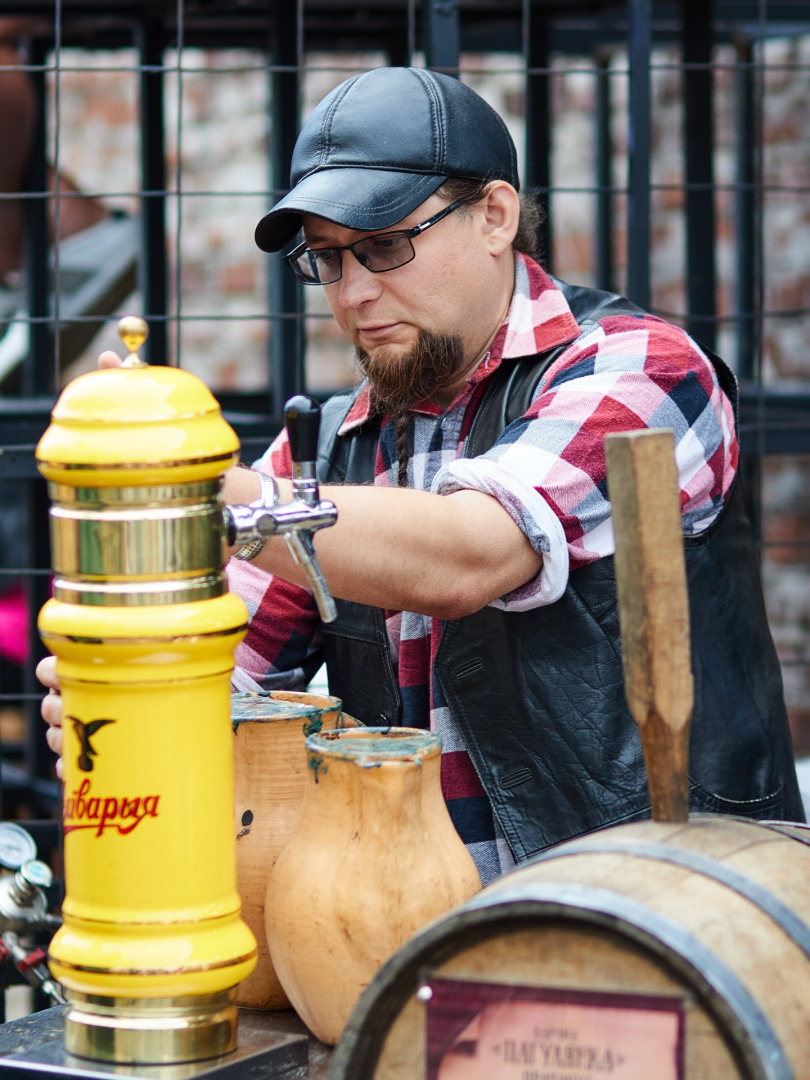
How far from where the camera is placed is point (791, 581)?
507cm

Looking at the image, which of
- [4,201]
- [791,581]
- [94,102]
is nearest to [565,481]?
[4,201]

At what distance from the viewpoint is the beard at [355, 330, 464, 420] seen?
1742mm

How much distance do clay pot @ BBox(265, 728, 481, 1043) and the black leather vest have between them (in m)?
0.53

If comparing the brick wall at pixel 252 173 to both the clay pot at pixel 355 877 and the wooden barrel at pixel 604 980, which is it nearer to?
the clay pot at pixel 355 877

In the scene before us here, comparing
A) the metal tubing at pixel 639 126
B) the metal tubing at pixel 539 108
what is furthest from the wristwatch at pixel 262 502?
the metal tubing at pixel 539 108

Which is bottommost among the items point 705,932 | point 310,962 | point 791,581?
point 791,581

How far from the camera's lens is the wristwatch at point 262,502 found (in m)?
1.05

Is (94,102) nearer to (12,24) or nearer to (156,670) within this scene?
(12,24)

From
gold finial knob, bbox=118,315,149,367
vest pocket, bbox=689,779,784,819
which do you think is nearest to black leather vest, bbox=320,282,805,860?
vest pocket, bbox=689,779,784,819

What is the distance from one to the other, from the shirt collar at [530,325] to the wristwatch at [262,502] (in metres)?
0.68

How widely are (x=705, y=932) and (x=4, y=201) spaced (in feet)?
12.5

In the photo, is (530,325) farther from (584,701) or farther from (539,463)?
(584,701)

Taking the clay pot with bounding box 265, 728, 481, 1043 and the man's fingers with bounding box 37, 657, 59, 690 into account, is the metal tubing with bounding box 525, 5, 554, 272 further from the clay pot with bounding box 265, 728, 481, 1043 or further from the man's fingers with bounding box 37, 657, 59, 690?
the clay pot with bounding box 265, 728, 481, 1043

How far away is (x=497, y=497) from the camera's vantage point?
1395 mm
